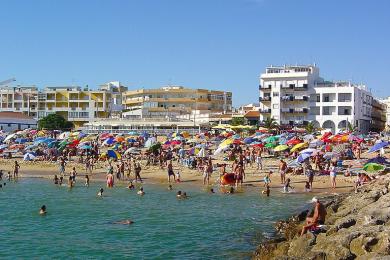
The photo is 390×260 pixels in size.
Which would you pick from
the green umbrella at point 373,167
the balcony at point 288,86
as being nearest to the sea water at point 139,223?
the green umbrella at point 373,167

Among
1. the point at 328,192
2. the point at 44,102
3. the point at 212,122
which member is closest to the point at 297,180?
the point at 328,192

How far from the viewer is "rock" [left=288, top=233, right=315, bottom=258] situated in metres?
13.2

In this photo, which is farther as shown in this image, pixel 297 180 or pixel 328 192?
pixel 297 180

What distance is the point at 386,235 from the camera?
12.5 meters

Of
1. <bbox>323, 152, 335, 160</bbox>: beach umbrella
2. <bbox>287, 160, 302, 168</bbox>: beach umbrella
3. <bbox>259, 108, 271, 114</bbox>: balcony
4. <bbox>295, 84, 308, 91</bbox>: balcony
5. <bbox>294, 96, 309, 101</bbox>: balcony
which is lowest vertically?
<bbox>287, 160, 302, 168</bbox>: beach umbrella

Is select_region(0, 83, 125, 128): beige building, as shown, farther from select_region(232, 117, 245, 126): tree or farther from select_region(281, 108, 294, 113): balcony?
select_region(281, 108, 294, 113): balcony

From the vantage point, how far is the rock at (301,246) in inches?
520

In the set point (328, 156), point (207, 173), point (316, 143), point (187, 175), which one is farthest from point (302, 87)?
point (207, 173)

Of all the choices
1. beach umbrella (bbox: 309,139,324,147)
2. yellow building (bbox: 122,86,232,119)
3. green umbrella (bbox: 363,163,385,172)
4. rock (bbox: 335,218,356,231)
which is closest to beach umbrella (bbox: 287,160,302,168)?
green umbrella (bbox: 363,163,385,172)

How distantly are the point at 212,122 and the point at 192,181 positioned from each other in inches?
1710

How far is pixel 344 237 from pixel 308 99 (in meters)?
60.7

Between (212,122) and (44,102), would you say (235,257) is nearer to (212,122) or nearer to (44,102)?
(212,122)

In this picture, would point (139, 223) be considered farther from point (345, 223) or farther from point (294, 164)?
point (294, 164)

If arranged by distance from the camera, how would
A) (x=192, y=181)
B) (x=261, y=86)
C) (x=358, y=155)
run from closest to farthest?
(x=192, y=181) < (x=358, y=155) < (x=261, y=86)
